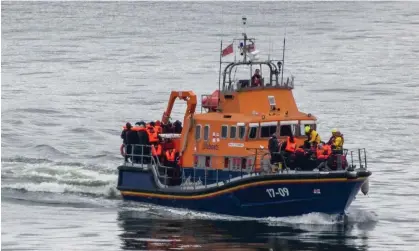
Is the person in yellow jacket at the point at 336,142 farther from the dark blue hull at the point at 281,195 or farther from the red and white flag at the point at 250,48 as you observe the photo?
the red and white flag at the point at 250,48

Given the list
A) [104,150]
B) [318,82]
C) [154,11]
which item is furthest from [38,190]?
[154,11]

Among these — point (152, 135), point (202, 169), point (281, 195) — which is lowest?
point (281, 195)

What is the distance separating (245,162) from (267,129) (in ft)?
3.76

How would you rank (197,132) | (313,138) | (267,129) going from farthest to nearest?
(197,132) → (267,129) → (313,138)

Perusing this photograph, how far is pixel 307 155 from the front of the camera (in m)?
37.9

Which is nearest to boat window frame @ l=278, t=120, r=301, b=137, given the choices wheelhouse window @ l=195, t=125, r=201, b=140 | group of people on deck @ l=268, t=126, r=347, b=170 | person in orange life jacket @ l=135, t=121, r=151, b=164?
group of people on deck @ l=268, t=126, r=347, b=170

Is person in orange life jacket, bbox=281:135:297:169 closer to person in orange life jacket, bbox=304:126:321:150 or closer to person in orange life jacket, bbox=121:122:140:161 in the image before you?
person in orange life jacket, bbox=304:126:321:150

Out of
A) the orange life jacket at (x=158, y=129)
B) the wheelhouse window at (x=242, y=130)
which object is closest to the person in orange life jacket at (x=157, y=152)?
the orange life jacket at (x=158, y=129)

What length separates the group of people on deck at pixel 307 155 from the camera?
37.8 metres

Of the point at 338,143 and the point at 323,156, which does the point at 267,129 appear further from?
the point at 323,156

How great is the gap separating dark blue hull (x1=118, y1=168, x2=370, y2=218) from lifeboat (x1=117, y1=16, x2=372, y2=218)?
0.09 feet

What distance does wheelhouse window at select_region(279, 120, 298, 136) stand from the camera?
39844mm

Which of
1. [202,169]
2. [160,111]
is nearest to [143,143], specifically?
[202,169]

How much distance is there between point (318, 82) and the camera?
7556 centimetres
